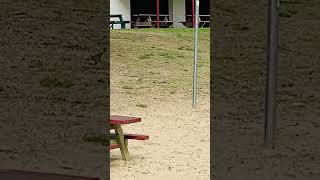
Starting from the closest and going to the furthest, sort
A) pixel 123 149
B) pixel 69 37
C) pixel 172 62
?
pixel 69 37, pixel 123 149, pixel 172 62

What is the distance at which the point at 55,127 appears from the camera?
457cm

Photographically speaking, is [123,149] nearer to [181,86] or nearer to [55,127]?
[55,127]

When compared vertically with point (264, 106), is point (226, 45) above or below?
above

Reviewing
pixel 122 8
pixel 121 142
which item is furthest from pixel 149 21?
pixel 121 142

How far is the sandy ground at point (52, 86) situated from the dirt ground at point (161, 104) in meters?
0.76

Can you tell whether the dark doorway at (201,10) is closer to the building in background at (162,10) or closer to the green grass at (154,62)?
the building in background at (162,10)

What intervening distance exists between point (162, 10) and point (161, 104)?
15.1m

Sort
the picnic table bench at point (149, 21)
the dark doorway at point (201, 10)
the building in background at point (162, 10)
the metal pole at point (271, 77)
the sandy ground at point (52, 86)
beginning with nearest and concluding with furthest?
the metal pole at point (271, 77) → the sandy ground at point (52, 86) → the picnic table bench at point (149, 21) → the building in background at point (162, 10) → the dark doorway at point (201, 10)

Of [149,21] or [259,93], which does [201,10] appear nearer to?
[149,21]

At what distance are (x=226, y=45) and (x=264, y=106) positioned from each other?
438 millimetres

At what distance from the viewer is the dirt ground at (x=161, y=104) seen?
221 inches

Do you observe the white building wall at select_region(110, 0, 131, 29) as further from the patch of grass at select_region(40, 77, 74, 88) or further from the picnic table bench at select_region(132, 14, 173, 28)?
the patch of grass at select_region(40, 77, 74, 88)

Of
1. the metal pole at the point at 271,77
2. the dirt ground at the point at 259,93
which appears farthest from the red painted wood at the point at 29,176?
the metal pole at the point at 271,77

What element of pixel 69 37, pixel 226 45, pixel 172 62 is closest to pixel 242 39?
pixel 226 45
